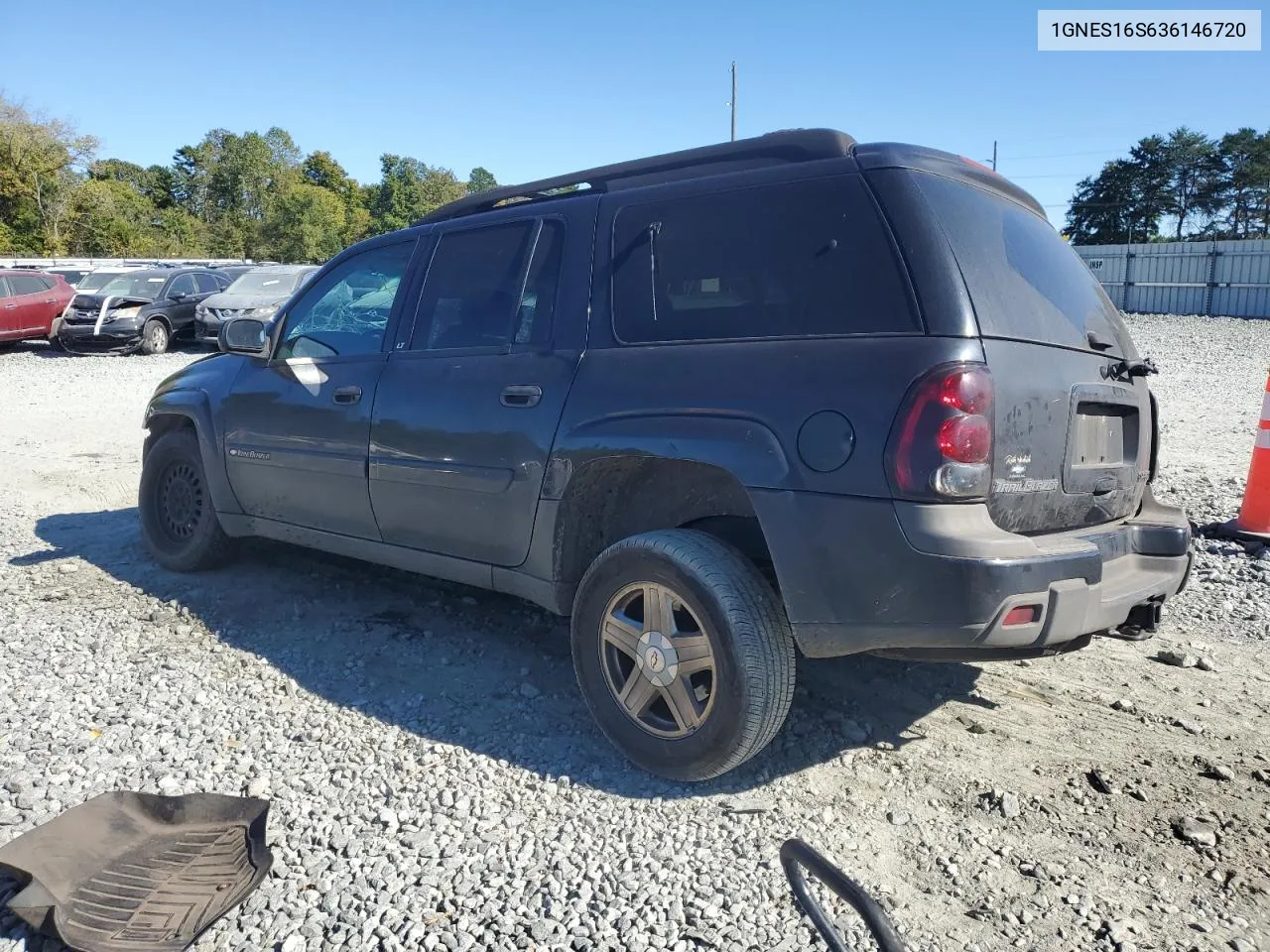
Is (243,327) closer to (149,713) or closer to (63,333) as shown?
(149,713)

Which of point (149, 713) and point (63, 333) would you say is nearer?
point (149, 713)

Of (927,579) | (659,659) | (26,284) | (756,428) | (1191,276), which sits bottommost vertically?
(659,659)

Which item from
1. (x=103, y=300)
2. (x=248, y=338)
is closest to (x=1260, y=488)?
(x=248, y=338)

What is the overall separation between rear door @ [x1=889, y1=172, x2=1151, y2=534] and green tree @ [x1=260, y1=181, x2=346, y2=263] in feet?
176

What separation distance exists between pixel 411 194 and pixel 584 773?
237 feet

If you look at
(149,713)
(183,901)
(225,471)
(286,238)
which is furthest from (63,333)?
(286,238)

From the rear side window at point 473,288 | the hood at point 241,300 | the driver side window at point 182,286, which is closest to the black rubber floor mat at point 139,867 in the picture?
the rear side window at point 473,288

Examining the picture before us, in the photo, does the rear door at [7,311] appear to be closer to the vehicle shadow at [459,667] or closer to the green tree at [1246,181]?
the vehicle shadow at [459,667]

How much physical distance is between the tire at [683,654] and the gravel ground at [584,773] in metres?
0.18

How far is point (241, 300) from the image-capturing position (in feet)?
60.4

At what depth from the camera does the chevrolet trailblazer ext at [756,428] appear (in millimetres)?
2781

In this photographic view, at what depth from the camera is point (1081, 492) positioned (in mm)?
3168

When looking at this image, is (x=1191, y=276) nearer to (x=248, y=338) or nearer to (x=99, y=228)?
(x=248, y=338)

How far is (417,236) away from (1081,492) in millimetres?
3034
